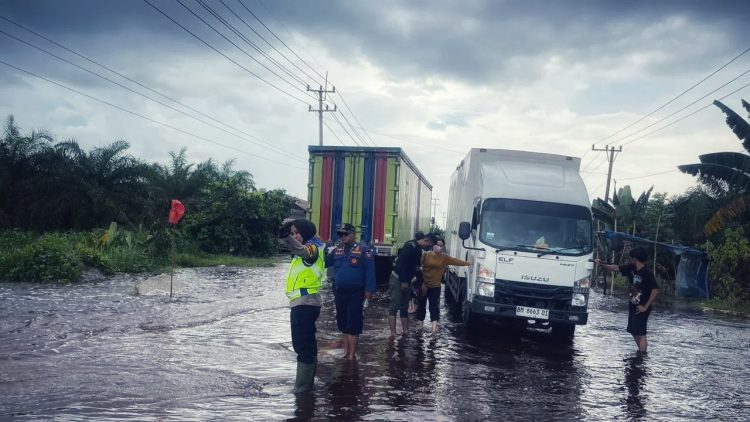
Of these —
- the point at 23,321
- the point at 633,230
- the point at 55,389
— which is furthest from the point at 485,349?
the point at 633,230

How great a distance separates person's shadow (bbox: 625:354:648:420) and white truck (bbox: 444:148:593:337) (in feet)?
3.63

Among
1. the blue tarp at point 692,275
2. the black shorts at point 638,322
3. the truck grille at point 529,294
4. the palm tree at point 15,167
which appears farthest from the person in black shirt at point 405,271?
the palm tree at point 15,167

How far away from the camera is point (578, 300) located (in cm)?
1119

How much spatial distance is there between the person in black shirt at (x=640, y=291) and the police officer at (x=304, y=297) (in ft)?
19.3

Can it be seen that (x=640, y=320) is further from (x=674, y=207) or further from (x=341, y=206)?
(x=674, y=207)

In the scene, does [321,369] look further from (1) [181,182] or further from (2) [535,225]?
(1) [181,182]

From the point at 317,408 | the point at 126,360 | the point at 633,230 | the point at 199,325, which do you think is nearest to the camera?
the point at 317,408

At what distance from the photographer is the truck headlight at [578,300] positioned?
36.7 ft

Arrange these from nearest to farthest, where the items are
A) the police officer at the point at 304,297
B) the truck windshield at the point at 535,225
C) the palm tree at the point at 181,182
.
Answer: the police officer at the point at 304,297, the truck windshield at the point at 535,225, the palm tree at the point at 181,182

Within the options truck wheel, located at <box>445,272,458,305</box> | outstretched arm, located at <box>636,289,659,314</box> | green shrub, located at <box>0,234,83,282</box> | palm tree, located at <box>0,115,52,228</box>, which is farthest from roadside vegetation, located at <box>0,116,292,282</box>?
outstretched arm, located at <box>636,289,659,314</box>

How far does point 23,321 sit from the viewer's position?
425 inches

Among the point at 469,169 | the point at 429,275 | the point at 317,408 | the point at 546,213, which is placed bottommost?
the point at 317,408

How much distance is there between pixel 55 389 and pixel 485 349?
6481 mm

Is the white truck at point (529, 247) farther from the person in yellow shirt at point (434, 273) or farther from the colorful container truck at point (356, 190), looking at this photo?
the colorful container truck at point (356, 190)
